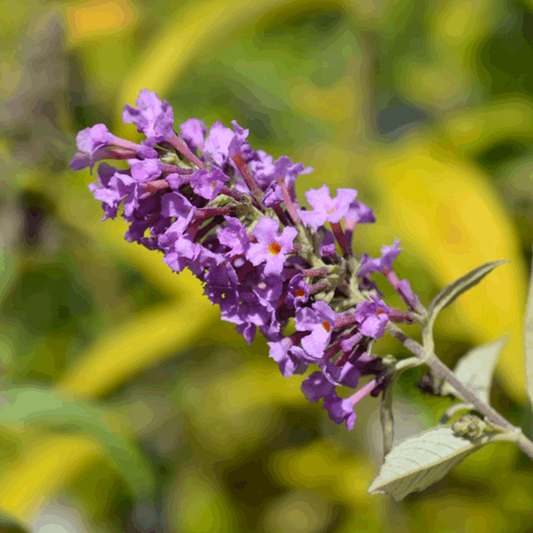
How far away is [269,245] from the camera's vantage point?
1.34 ft

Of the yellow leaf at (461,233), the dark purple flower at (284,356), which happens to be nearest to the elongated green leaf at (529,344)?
the dark purple flower at (284,356)

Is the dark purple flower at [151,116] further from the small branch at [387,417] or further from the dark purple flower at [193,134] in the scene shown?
the small branch at [387,417]

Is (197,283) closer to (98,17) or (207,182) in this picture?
(207,182)

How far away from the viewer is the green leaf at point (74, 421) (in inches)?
39.8

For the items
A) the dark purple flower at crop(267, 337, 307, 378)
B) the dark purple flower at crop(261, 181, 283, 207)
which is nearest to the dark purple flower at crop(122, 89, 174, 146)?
the dark purple flower at crop(261, 181, 283, 207)

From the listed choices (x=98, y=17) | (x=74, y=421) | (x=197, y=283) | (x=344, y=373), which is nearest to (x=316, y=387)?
(x=344, y=373)

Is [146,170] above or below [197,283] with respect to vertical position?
above

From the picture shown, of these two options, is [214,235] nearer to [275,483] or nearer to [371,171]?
[275,483]

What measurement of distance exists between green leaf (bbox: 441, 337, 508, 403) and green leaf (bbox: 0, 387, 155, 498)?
0.72m

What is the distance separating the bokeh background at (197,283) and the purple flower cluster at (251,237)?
2.42 feet

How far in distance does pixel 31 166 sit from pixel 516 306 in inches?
55.7

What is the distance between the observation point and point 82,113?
1.57 meters

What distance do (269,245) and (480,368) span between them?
406mm

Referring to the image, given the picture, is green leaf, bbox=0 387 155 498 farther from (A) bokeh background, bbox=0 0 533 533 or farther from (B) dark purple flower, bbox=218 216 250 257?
(B) dark purple flower, bbox=218 216 250 257
